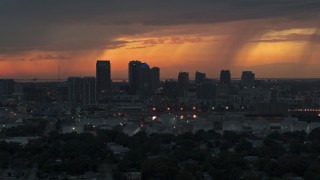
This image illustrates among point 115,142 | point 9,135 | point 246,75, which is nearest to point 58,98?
point 246,75

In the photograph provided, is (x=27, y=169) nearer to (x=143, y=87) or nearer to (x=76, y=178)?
(x=76, y=178)

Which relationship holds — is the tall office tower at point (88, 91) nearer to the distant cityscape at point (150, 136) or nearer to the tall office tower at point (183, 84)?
the distant cityscape at point (150, 136)

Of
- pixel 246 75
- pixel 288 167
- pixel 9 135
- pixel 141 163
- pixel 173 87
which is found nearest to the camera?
pixel 288 167

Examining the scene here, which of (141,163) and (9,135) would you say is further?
(9,135)

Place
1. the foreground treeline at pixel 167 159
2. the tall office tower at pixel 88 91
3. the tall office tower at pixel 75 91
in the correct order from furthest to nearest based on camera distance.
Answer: the tall office tower at pixel 75 91 → the tall office tower at pixel 88 91 → the foreground treeline at pixel 167 159

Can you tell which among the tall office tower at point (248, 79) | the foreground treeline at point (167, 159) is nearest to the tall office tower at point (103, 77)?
the tall office tower at point (248, 79)

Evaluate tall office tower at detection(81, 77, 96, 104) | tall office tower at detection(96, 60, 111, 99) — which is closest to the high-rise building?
tall office tower at detection(81, 77, 96, 104)
